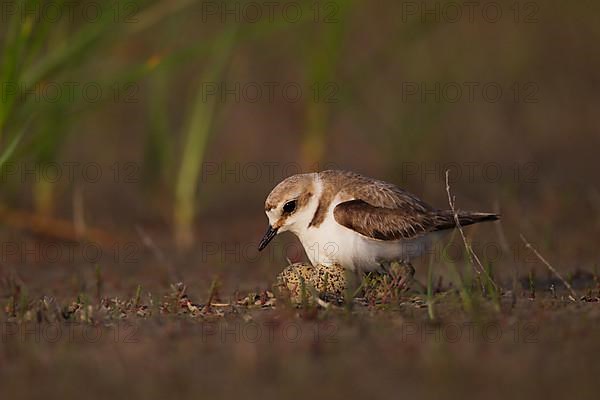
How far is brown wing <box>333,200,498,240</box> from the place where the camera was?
5.44m

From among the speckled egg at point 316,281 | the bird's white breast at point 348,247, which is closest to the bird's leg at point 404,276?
the bird's white breast at point 348,247

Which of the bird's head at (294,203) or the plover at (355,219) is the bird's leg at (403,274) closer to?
the plover at (355,219)

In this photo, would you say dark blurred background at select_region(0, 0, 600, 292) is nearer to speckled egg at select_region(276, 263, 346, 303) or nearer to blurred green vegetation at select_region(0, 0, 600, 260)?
blurred green vegetation at select_region(0, 0, 600, 260)

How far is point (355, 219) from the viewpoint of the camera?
17.8 feet

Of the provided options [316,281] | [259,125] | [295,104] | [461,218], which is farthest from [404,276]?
[295,104]

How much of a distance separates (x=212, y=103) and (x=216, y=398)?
4.47 m

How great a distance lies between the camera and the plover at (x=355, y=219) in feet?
17.9

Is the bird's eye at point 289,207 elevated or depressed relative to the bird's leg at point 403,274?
elevated

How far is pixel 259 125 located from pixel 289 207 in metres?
5.83

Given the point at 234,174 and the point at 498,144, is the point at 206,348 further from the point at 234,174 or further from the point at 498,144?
the point at 498,144

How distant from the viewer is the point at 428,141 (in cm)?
984

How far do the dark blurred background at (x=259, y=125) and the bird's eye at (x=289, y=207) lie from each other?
84 cm

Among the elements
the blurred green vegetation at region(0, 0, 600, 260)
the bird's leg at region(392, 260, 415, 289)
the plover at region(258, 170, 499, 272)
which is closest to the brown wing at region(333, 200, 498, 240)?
the plover at region(258, 170, 499, 272)

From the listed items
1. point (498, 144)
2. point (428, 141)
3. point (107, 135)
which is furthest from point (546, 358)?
point (107, 135)
